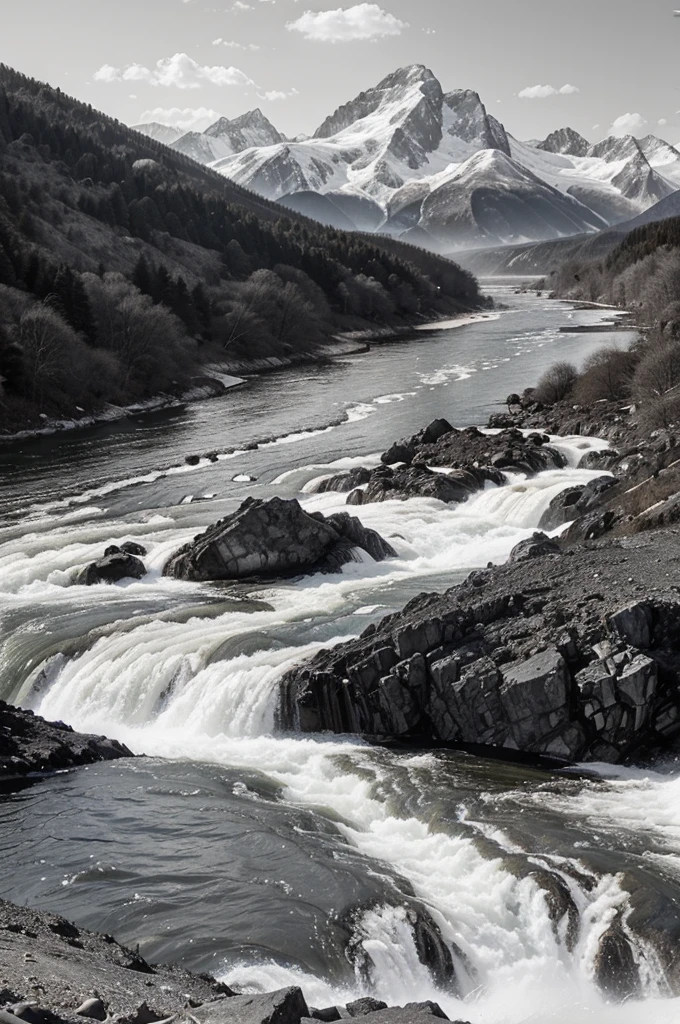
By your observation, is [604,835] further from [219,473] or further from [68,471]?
[68,471]

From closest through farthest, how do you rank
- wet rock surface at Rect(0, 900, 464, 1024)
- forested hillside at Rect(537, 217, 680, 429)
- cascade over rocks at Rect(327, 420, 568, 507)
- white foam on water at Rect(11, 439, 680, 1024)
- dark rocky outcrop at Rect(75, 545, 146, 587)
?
wet rock surface at Rect(0, 900, 464, 1024)
white foam on water at Rect(11, 439, 680, 1024)
dark rocky outcrop at Rect(75, 545, 146, 587)
cascade over rocks at Rect(327, 420, 568, 507)
forested hillside at Rect(537, 217, 680, 429)

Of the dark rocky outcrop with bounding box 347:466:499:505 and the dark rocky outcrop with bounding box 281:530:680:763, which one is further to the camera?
the dark rocky outcrop with bounding box 347:466:499:505

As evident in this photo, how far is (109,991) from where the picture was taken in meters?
9.59

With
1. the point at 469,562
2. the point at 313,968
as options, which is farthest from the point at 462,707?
the point at 469,562

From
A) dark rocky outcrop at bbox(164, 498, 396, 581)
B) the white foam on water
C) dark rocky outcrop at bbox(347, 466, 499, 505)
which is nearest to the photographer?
the white foam on water

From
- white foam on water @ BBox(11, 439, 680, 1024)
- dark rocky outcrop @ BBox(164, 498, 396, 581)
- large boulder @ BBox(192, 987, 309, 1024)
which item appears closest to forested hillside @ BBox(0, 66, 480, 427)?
white foam on water @ BBox(11, 439, 680, 1024)

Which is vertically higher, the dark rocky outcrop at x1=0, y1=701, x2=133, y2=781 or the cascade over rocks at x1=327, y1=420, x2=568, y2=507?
the cascade over rocks at x1=327, y1=420, x2=568, y2=507

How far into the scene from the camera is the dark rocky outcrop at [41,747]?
1848cm

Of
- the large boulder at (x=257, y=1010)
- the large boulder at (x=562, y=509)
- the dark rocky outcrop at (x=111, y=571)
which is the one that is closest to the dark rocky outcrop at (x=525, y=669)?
the large boulder at (x=562, y=509)

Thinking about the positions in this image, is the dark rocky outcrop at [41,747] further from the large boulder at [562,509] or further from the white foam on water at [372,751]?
the large boulder at [562,509]

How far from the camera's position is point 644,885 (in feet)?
44.9

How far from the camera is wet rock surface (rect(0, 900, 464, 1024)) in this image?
8.66m

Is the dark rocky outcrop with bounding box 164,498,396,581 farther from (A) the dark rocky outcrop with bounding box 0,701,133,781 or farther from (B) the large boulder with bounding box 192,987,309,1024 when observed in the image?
(B) the large boulder with bounding box 192,987,309,1024

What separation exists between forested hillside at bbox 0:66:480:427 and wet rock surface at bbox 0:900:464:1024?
155ft
